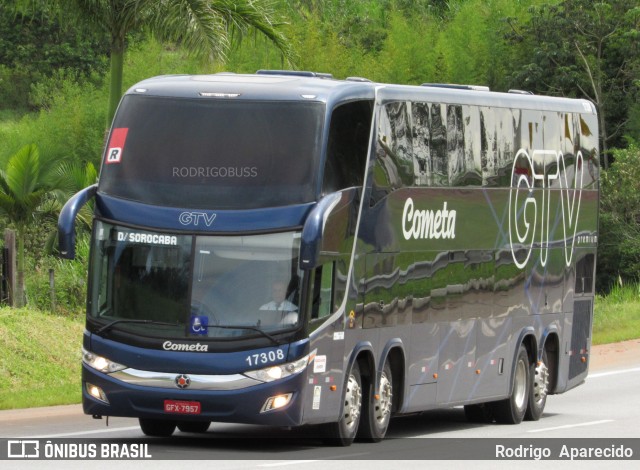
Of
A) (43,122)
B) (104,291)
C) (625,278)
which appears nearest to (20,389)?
(104,291)

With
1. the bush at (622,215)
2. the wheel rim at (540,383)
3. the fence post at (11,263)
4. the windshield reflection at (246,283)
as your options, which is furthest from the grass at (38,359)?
the bush at (622,215)

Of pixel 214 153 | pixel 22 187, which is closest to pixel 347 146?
pixel 214 153

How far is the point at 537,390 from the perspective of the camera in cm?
2127

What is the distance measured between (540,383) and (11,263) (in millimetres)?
8893

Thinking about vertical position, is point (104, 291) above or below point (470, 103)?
below

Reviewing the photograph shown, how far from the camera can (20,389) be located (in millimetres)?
21172

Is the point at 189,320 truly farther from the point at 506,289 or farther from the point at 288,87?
the point at 506,289

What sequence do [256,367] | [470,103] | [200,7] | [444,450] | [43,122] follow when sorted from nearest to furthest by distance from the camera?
[256,367] < [444,450] < [470,103] < [200,7] < [43,122]

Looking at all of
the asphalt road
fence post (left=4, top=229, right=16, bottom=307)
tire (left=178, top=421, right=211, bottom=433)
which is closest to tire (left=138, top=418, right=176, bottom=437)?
the asphalt road

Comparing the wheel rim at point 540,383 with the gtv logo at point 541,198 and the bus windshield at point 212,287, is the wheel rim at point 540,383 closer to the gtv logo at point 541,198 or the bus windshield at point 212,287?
the gtv logo at point 541,198

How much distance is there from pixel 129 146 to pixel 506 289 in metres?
6.55

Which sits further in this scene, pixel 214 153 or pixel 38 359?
pixel 38 359

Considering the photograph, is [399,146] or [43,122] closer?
[399,146]

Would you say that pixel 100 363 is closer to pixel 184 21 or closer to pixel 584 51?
pixel 184 21
